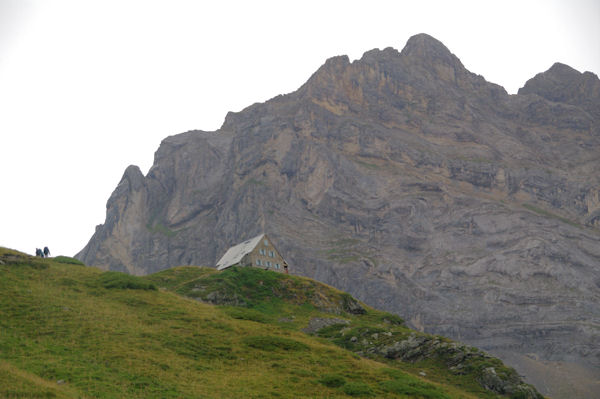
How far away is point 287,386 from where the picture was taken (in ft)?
121

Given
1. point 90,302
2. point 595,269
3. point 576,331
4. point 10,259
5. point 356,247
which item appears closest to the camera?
point 90,302

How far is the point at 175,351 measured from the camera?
41812 millimetres

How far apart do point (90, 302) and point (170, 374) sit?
17.9m

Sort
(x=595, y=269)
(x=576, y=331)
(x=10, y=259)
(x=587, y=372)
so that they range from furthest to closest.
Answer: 1. (x=595, y=269)
2. (x=576, y=331)
3. (x=587, y=372)
4. (x=10, y=259)

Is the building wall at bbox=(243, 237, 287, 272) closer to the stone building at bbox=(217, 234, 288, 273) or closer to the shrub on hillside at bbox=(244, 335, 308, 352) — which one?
the stone building at bbox=(217, 234, 288, 273)

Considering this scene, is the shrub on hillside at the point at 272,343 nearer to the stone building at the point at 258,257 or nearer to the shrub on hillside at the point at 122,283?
the shrub on hillside at the point at 122,283

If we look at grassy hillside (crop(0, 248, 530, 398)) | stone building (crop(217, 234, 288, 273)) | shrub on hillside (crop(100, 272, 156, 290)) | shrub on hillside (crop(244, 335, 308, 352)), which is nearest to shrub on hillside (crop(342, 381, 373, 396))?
grassy hillside (crop(0, 248, 530, 398))

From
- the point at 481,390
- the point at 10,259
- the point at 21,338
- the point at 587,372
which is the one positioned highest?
the point at 10,259

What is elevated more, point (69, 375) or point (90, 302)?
point (90, 302)

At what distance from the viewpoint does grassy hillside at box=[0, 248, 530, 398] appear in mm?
34250

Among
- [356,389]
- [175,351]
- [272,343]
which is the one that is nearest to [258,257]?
[272,343]

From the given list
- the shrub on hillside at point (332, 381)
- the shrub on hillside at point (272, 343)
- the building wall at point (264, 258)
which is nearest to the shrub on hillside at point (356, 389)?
the shrub on hillside at point (332, 381)

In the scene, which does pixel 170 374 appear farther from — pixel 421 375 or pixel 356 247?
pixel 356 247

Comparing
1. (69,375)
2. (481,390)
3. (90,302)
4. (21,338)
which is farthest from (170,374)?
(481,390)
